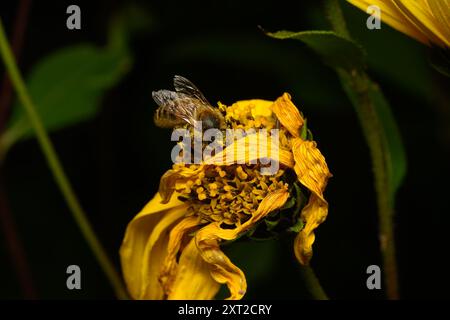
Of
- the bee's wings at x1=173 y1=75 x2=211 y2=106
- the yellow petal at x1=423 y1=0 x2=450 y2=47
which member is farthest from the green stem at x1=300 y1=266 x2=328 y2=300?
the yellow petal at x1=423 y1=0 x2=450 y2=47

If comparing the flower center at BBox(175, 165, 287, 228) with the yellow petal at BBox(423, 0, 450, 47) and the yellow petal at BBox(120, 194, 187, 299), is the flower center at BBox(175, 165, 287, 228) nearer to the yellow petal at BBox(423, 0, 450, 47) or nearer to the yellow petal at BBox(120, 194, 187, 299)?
the yellow petal at BBox(120, 194, 187, 299)

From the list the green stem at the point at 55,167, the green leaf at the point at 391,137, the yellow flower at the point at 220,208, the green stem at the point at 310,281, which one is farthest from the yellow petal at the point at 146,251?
the green leaf at the point at 391,137

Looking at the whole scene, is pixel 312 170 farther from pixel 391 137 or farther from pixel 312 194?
pixel 391 137

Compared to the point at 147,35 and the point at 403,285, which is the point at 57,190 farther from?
the point at 403,285

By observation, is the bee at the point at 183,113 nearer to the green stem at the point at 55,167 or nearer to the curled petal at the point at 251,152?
the curled petal at the point at 251,152

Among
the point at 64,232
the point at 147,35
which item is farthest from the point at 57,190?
the point at 147,35
